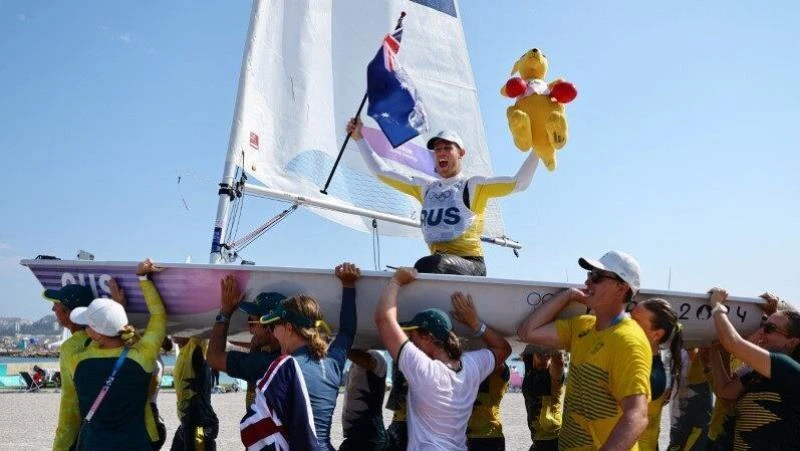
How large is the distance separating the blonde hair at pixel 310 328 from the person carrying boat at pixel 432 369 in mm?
317

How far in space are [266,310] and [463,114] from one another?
8085 mm

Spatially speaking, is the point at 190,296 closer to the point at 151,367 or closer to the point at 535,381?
the point at 151,367

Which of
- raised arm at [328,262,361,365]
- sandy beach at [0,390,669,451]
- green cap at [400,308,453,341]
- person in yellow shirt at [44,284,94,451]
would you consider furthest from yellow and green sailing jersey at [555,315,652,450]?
sandy beach at [0,390,669,451]

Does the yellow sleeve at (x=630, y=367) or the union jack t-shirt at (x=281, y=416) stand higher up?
the yellow sleeve at (x=630, y=367)

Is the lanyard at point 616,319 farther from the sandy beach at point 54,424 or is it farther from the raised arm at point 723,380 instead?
the sandy beach at point 54,424

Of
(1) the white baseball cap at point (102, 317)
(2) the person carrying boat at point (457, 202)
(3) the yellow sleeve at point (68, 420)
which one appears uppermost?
(2) the person carrying boat at point (457, 202)

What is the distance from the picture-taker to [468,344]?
4.58 metres

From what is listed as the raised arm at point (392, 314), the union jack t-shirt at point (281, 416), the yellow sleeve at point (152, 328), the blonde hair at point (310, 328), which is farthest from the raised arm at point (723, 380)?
the yellow sleeve at point (152, 328)

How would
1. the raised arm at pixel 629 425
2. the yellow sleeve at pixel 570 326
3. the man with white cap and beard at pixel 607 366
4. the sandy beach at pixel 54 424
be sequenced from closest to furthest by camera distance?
the raised arm at pixel 629 425 → the man with white cap and beard at pixel 607 366 → the yellow sleeve at pixel 570 326 → the sandy beach at pixel 54 424

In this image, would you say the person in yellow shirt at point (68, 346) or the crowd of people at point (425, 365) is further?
the person in yellow shirt at point (68, 346)

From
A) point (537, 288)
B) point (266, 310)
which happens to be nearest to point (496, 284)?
point (537, 288)

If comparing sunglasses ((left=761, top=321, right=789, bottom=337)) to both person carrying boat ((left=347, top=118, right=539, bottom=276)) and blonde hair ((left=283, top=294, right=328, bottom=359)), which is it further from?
blonde hair ((left=283, top=294, right=328, bottom=359))

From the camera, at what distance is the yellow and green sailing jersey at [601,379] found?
308 cm

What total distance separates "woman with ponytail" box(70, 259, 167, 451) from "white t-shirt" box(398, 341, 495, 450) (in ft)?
5.06
